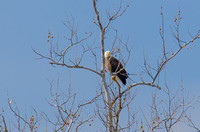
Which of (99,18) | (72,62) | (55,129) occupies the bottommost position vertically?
(55,129)

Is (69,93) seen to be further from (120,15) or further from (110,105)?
(120,15)

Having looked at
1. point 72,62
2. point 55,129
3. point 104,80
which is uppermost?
point 72,62

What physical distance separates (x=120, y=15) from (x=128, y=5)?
0.92ft

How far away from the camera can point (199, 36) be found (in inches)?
214

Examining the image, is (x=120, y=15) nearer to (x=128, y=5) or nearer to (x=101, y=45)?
(x=128, y=5)

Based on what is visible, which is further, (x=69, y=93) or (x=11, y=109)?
(x=69, y=93)

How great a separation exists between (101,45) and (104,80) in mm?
677

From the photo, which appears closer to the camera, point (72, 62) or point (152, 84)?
point (152, 84)

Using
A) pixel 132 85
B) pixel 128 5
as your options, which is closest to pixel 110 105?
pixel 132 85

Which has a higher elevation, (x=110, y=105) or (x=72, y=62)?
(x=72, y=62)

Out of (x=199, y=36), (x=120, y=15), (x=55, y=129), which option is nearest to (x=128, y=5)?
(x=120, y=15)

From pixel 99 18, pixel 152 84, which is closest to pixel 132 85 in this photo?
pixel 152 84

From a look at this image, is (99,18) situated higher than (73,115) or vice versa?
(99,18)

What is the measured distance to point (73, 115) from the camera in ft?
19.5
